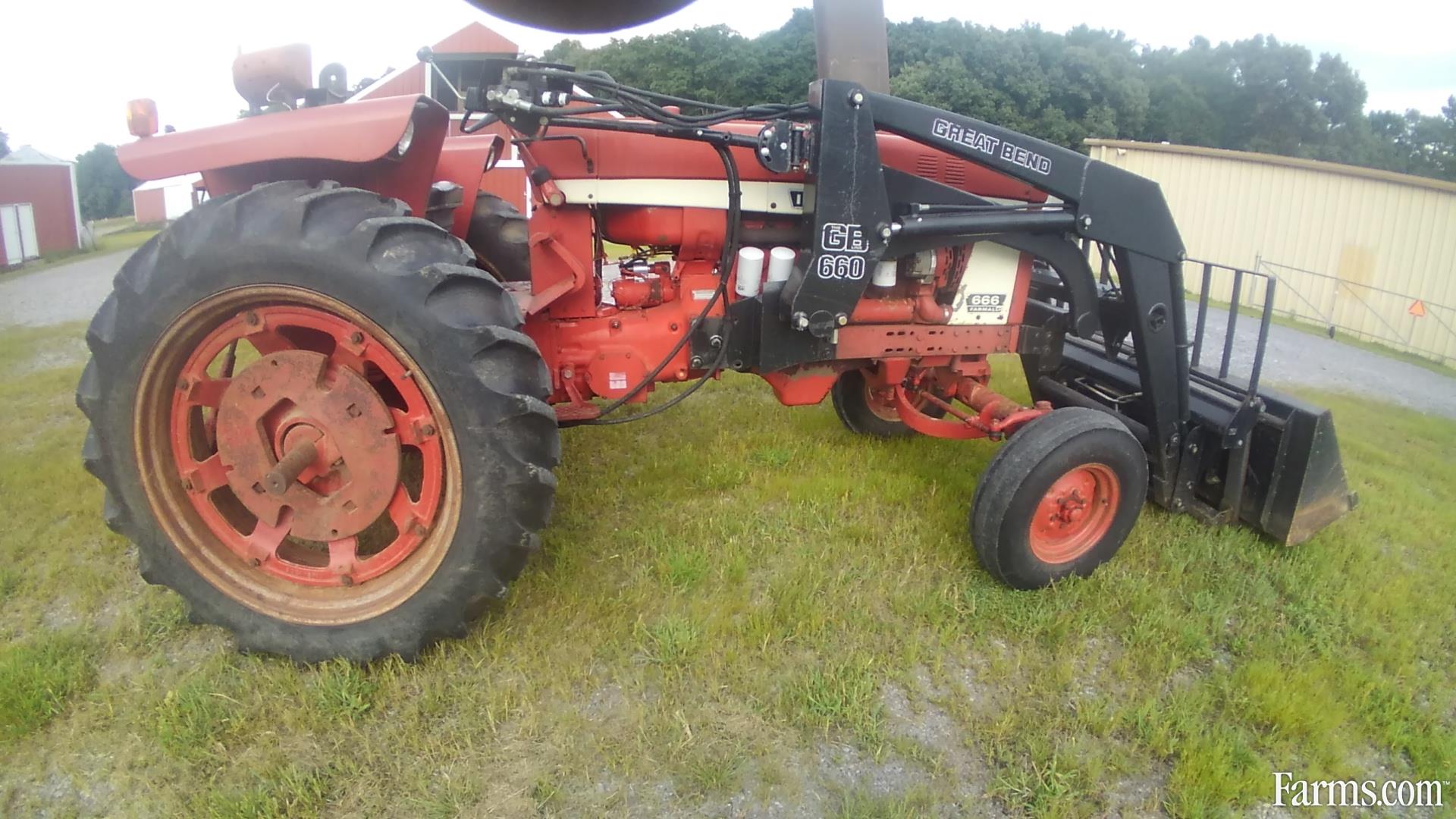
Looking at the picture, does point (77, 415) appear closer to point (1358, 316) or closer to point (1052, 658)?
point (1052, 658)

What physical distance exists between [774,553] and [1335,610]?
1.94 metres

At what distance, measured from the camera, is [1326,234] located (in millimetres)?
17922

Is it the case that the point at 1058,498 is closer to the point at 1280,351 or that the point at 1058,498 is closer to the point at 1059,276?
the point at 1059,276

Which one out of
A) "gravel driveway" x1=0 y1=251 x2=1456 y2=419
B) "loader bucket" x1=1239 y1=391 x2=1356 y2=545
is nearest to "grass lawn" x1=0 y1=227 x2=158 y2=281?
"gravel driveway" x1=0 y1=251 x2=1456 y2=419

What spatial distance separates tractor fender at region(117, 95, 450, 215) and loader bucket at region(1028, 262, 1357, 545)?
274cm

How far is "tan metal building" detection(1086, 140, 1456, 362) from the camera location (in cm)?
1689

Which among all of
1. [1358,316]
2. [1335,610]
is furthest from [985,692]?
[1358,316]

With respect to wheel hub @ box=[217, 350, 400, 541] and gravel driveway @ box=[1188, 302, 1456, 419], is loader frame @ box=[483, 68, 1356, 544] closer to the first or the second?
wheel hub @ box=[217, 350, 400, 541]

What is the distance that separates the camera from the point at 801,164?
2.77 meters

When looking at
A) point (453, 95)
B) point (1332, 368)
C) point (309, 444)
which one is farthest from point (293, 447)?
point (1332, 368)

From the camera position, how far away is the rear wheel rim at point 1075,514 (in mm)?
2992

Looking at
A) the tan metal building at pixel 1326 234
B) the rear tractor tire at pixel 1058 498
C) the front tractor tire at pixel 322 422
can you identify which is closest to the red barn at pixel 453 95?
the front tractor tire at pixel 322 422

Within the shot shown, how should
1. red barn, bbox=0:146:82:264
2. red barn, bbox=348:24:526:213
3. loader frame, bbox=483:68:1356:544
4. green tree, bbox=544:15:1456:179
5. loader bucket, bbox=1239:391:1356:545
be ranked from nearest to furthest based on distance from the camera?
loader frame, bbox=483:68:1356:544 < loader bucket, bbox=1239:391:1356:545 < red barn, bbox=348:24:526:213 < red barn, bbox=0:146:82:264 < green tree, bbox=544:15:1456:179

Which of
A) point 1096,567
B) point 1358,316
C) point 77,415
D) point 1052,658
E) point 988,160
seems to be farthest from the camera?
point 1358,316
